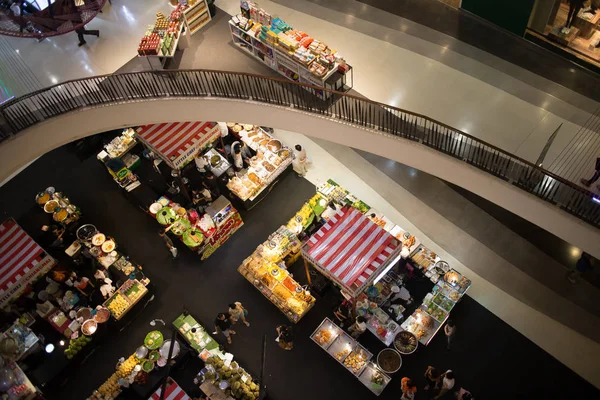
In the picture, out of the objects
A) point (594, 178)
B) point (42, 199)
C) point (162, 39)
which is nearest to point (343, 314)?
point (594, 178)

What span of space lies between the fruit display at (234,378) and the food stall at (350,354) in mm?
1894

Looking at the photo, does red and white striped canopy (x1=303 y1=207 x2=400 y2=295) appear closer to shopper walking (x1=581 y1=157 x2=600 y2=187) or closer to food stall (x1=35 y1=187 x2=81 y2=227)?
shopper walking (x1=581 y1=157 x2=600 y2=187)

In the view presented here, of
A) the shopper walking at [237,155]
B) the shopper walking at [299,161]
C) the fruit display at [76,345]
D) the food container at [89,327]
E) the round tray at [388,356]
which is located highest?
the shopper walking at [299,161]

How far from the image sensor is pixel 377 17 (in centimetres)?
1591

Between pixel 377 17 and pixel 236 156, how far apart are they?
18.4 feet

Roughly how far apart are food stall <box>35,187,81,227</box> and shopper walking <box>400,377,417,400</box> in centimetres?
1006

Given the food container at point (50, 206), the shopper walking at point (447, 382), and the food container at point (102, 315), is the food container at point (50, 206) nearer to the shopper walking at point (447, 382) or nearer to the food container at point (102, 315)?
the food container at point (102, 315)

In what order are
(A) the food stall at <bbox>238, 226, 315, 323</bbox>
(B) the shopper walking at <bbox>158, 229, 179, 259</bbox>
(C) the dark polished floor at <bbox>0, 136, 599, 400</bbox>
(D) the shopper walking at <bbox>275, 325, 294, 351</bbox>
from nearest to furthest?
(C) the dark polished floor at <bbox>0, 136, 599, 400</bbox> < (D) the shopper walking at <bbox>275, 325, 294, 351</bbox> < (A) the food stall at <bbox>238, 226, 315, 323</bbox> < (B) the shopper walking at <bbox>158, 229, 179, 259</bbox>

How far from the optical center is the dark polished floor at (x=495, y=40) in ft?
46.3

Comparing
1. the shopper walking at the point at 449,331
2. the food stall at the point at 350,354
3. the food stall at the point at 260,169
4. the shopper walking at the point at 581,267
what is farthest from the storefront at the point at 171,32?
the shopper walking at the point at 581,267

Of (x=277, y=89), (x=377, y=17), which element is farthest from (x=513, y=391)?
(x=377, y=17)

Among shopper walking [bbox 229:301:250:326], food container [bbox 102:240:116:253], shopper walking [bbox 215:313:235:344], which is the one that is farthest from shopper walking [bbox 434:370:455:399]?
food container [bbox 102:240:116:253]

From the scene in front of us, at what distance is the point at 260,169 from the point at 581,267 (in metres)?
8.70

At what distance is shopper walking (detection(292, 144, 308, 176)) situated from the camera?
16.0 meters
